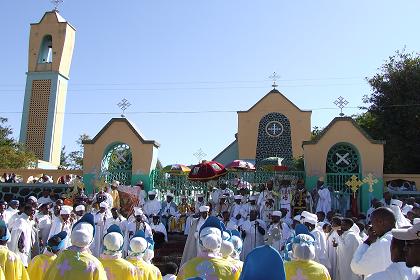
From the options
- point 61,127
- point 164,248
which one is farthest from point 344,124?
point 61,127

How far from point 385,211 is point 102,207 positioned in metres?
9.55

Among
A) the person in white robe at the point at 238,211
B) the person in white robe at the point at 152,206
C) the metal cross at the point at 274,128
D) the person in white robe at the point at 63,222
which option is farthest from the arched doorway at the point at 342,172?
the metal cross at the point at 274,128

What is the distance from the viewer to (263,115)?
1244 inches

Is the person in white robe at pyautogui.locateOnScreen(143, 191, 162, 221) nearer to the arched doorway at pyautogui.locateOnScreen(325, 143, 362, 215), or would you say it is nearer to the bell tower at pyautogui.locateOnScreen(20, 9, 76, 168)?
the arched doorway at pyautogui.locateOnScreen(325, 143, 362, 215)

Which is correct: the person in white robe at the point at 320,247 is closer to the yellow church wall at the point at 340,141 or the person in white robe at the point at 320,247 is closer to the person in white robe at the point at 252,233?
the person in white robe at the point at 252,233

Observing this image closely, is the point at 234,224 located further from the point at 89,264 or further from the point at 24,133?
the point at 24,133

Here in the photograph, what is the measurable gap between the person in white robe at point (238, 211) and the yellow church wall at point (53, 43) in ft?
66.2

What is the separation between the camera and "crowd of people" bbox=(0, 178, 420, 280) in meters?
4.38

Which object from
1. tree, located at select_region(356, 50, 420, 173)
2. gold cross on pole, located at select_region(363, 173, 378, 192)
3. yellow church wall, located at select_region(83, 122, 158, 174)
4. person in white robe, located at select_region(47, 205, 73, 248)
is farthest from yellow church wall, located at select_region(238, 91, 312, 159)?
person in white robe, located at select_region(47, 205, 73, 248)

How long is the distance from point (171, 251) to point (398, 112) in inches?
531

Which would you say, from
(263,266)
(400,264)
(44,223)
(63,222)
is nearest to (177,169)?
(44,223)

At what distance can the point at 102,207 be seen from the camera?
526 inches

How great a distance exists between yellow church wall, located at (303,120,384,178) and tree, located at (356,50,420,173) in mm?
7064

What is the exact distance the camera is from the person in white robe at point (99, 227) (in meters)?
12.3
